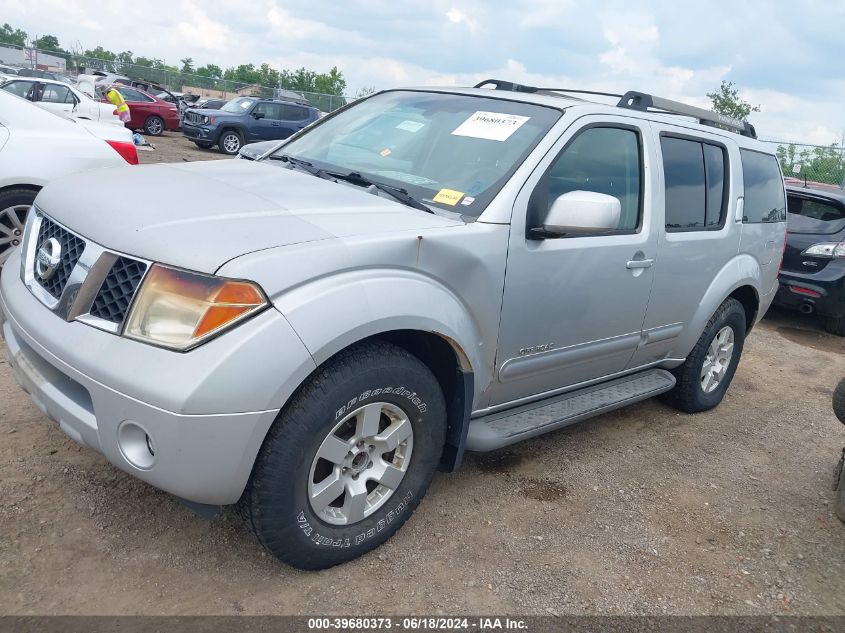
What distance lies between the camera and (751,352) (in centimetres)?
667

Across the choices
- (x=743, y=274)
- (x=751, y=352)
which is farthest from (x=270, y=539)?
(x=751, y=352)

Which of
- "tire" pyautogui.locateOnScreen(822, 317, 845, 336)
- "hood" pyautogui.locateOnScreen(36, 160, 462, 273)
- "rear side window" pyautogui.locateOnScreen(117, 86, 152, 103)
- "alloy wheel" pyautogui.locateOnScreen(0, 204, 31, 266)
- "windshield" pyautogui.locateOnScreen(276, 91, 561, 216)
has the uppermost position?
"windshield" pyautogui.locateOnScreen(276, 91, 561, 216)

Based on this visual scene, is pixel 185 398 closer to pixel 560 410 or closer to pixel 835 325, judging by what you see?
pixel 560 410

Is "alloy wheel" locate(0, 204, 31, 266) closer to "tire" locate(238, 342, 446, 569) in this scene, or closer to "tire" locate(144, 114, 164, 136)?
"tire" locate(238, 342, 446, 569)

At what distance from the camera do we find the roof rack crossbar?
384 centimetres

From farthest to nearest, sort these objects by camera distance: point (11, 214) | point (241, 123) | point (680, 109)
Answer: point (241, 123) → point (11, 214) → point (680, 109)

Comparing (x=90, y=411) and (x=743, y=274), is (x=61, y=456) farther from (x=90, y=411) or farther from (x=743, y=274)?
(x=743, y=274)

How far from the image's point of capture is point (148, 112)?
2202 centimetres

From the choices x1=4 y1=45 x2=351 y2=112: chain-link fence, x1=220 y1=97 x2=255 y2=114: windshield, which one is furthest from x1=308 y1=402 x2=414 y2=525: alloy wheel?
x1=4 y1=45 x2=351 y2=112: chain-link fence

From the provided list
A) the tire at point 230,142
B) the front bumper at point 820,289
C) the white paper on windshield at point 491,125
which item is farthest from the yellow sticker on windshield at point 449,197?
the tire at point 230,142

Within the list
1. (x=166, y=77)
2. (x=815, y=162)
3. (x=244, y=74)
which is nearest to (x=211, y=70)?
(x=244, y=74)

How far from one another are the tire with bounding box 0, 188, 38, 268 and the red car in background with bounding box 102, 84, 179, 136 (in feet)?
60.3

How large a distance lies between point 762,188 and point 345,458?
3694 millimetres

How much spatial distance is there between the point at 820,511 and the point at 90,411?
3.55 meters
